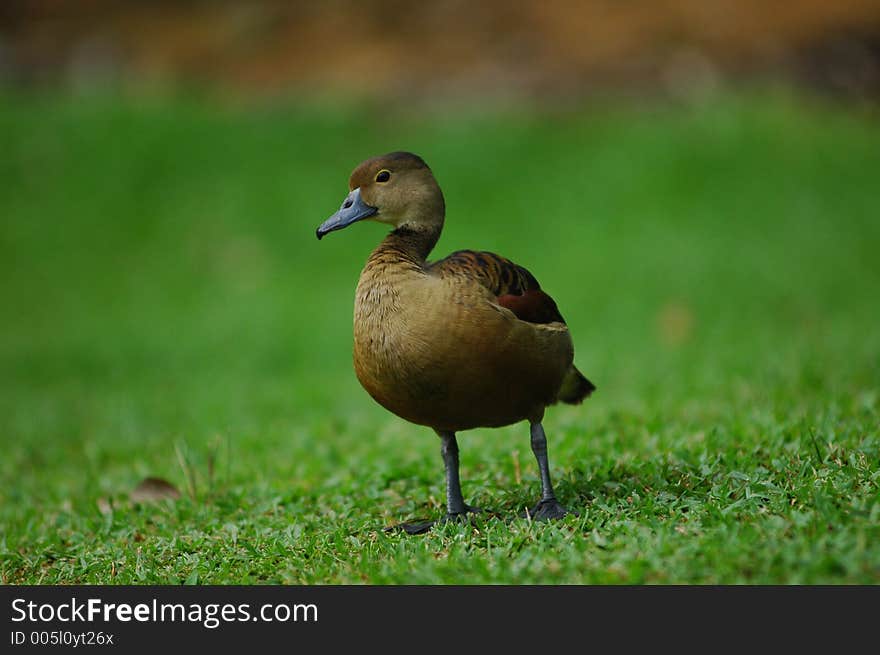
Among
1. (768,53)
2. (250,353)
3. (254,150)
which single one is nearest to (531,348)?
(250,353)

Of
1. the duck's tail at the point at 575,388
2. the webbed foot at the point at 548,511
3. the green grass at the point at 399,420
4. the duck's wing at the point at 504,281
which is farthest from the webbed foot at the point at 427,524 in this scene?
the duck's wing at the point at 504,281

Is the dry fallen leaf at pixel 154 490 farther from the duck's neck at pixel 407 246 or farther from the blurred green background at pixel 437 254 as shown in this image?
the duck's neck at pixel 407 246

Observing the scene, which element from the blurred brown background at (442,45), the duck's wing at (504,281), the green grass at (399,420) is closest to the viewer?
the green grass at (399,420)

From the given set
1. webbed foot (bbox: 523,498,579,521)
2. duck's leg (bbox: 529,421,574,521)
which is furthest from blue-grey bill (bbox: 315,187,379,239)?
webbed foot (bbox: 523,498,579,521)

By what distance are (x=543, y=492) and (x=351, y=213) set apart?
144cm

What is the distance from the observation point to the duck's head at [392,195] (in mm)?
4207

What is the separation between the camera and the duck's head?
421 centimetres

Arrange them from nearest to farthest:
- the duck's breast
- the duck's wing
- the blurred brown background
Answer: the duck's breast
the duck's wing
the blurred brown background

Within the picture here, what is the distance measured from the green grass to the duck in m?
0.47

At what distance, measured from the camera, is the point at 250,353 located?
33.7ft

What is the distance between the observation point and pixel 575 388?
4.64 metres

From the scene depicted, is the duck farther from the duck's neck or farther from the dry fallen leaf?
the dry fallen leaf
